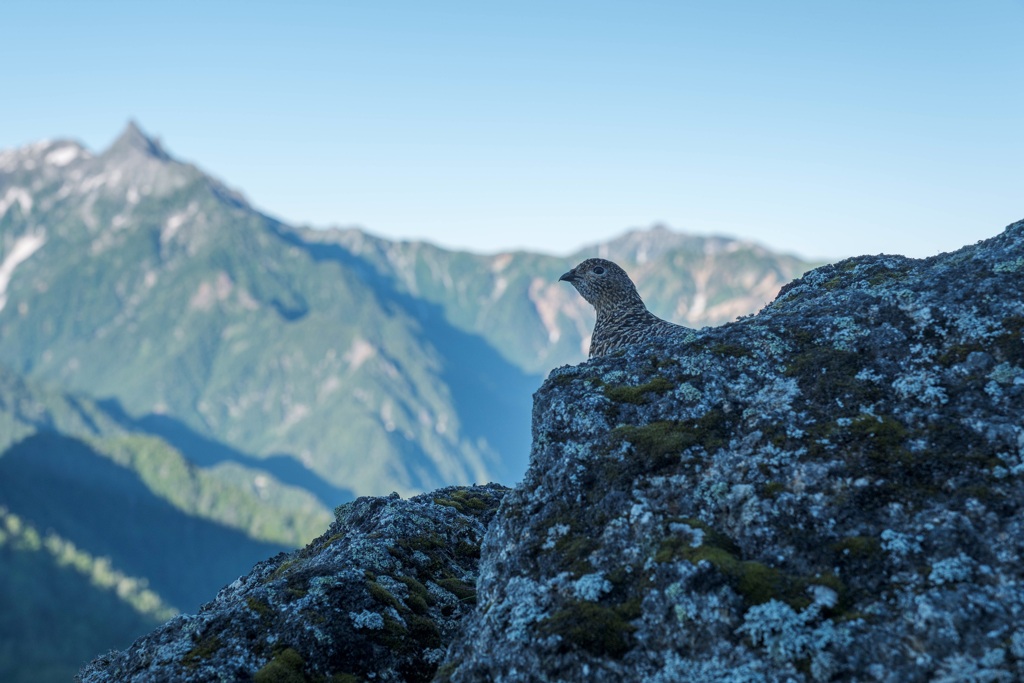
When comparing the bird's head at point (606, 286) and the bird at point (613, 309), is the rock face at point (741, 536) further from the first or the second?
the bird's head at point (606, 286)

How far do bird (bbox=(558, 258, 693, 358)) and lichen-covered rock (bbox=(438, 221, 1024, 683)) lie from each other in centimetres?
403

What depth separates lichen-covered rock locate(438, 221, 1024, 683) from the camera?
8516 millimetres

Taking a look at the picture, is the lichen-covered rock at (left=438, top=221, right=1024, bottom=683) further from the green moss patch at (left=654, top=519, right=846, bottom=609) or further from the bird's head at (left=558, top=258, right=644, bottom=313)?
the bird's head at (left=558, top=258, right=644, bottom=313)

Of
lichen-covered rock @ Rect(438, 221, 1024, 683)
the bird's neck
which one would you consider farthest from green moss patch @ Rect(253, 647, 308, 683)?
the bird's neck

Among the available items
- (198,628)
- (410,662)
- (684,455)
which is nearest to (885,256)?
(684,455)

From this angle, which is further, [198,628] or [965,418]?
[198,628]

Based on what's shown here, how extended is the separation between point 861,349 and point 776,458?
225 centimetres

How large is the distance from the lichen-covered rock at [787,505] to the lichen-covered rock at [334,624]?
156 cm

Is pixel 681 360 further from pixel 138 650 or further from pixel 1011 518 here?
pixel 138 650

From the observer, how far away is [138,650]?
12.2 meters

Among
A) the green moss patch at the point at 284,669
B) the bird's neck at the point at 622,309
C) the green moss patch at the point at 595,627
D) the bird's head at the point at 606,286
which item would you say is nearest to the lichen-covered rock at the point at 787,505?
the green moss patch at the point at 595,627

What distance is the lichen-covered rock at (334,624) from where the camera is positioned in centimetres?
1121

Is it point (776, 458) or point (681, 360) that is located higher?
point (681, 360)

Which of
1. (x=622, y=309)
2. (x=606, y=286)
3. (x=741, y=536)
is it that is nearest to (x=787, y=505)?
(x=741, y=536)
